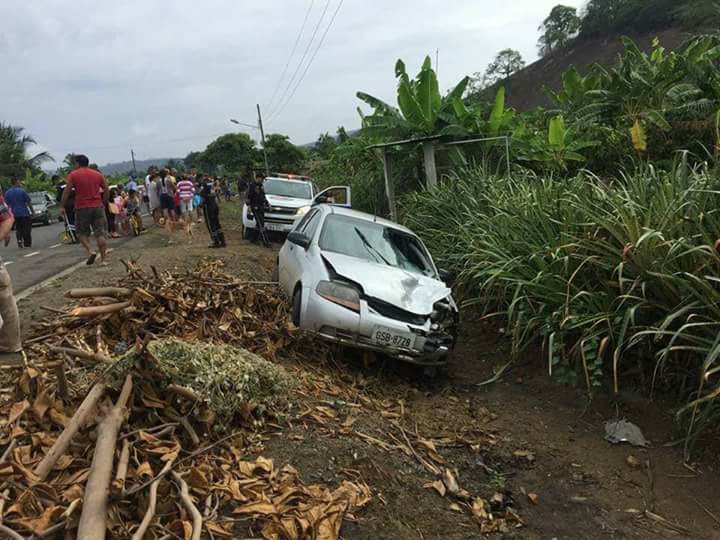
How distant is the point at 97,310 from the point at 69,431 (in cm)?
199

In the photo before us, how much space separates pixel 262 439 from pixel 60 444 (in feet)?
3.84

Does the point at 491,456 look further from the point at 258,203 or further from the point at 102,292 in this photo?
the point at 258,203

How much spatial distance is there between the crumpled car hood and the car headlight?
0.12 metres

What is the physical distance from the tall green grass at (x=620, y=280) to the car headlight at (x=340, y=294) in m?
1.57

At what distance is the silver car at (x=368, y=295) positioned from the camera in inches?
209

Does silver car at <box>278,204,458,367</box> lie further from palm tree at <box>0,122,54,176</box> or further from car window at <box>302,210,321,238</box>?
palm tree at <box>0,122,54,176</box>

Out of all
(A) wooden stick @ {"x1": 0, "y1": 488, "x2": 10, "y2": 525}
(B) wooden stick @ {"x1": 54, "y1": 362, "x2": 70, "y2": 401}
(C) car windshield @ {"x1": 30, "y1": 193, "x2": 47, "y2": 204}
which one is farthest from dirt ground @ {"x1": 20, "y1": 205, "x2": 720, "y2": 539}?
(C) car windshield @ {"x1": 30, "y1": 193, "x2": 47, "y2": 204}

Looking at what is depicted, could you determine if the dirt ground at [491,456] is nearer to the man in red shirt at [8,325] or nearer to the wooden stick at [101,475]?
the man in red shirt at [8,325]

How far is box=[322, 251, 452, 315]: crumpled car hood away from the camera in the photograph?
548 centimetres

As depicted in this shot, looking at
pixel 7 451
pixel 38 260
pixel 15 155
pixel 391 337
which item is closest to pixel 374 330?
pixel 391 337

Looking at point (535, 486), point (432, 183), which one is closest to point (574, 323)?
point (535, 486)

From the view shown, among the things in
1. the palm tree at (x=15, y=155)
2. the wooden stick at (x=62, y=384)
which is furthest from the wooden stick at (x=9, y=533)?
the palm tree at (x=15, y=155)

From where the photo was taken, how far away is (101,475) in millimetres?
2506

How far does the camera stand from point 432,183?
37.3ft
